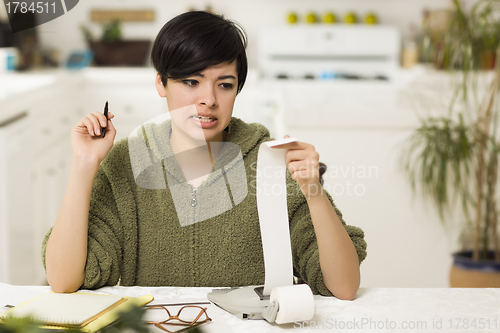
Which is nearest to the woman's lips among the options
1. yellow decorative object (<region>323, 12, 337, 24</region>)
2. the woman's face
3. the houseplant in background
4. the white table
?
the woman's face

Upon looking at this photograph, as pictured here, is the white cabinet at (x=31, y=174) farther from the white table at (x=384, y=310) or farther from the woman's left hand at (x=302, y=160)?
the woman's left hand at (x=302, y=160)

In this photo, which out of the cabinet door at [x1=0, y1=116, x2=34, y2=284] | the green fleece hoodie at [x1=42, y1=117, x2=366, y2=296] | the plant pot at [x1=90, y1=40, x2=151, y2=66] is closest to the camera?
the green fleece hoodie at [x1=42, y1=117, x2=366, y2=296]

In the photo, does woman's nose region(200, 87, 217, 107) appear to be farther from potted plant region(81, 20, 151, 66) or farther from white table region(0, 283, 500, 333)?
potted plant region(81, 20, 151, 66)

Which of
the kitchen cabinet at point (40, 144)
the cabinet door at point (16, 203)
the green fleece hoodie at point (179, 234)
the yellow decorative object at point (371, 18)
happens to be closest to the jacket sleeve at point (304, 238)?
the green fleece hoodie at point (179, 234)

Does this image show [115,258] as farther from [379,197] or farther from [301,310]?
[379,197]

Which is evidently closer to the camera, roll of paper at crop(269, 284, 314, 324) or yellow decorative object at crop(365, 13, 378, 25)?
roll of paper at crop(269, 284, 314, 324)

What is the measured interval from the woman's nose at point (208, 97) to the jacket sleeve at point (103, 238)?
0.24 metres

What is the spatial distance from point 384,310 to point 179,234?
1.40 ft

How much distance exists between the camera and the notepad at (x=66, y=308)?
724mm

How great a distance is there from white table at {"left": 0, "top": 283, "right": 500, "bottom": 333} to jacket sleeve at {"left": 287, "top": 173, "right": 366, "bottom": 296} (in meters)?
0.08

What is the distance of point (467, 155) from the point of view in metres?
1.93

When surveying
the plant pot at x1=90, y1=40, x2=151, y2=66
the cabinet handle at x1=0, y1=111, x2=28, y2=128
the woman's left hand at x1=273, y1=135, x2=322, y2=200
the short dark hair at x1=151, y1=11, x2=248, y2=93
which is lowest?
the woman's left hand at x1=273, y1=135, x2=322, y2=200

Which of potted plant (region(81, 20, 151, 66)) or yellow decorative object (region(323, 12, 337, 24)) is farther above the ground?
yellow decorative object (region(323, 12, 337, 24))

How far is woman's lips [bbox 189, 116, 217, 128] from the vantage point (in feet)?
3.18
